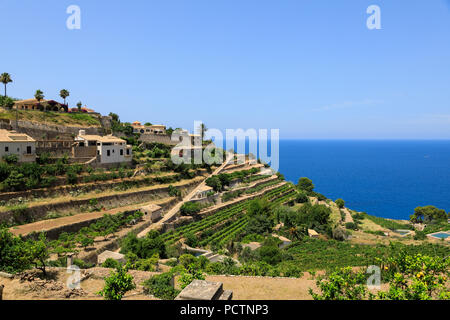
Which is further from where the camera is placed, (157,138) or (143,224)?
(157,138)

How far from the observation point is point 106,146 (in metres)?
37.3

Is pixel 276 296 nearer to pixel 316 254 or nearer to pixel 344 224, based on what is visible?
pixel 316 254

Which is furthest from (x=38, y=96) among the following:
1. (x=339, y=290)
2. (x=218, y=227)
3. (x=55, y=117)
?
(x=339, y=290)

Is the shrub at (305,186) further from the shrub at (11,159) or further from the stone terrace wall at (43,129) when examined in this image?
the shrub at (11,159)

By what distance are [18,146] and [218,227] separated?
2193 cm

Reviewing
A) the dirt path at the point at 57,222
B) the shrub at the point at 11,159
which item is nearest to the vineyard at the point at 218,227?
the dirt path at the point at 57,222

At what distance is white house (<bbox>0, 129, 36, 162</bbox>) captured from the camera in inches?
1152

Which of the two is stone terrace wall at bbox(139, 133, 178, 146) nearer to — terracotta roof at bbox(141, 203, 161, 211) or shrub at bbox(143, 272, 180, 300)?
terracotta roof at bbox(141, 203, 161, 211)

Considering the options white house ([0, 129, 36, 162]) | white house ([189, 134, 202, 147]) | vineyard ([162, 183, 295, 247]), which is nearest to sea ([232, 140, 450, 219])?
white house ([189, 134, 202, 147])

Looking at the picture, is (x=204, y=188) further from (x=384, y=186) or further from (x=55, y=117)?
(x=384, y=186)

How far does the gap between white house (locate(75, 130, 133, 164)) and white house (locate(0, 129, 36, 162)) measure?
6205 millimetres

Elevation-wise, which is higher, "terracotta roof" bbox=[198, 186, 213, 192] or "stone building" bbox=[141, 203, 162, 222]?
"terracotta roof" bbox=[198, 186, 213, 192]

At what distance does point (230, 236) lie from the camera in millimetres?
31875

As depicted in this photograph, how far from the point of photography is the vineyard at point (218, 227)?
2994 cm
